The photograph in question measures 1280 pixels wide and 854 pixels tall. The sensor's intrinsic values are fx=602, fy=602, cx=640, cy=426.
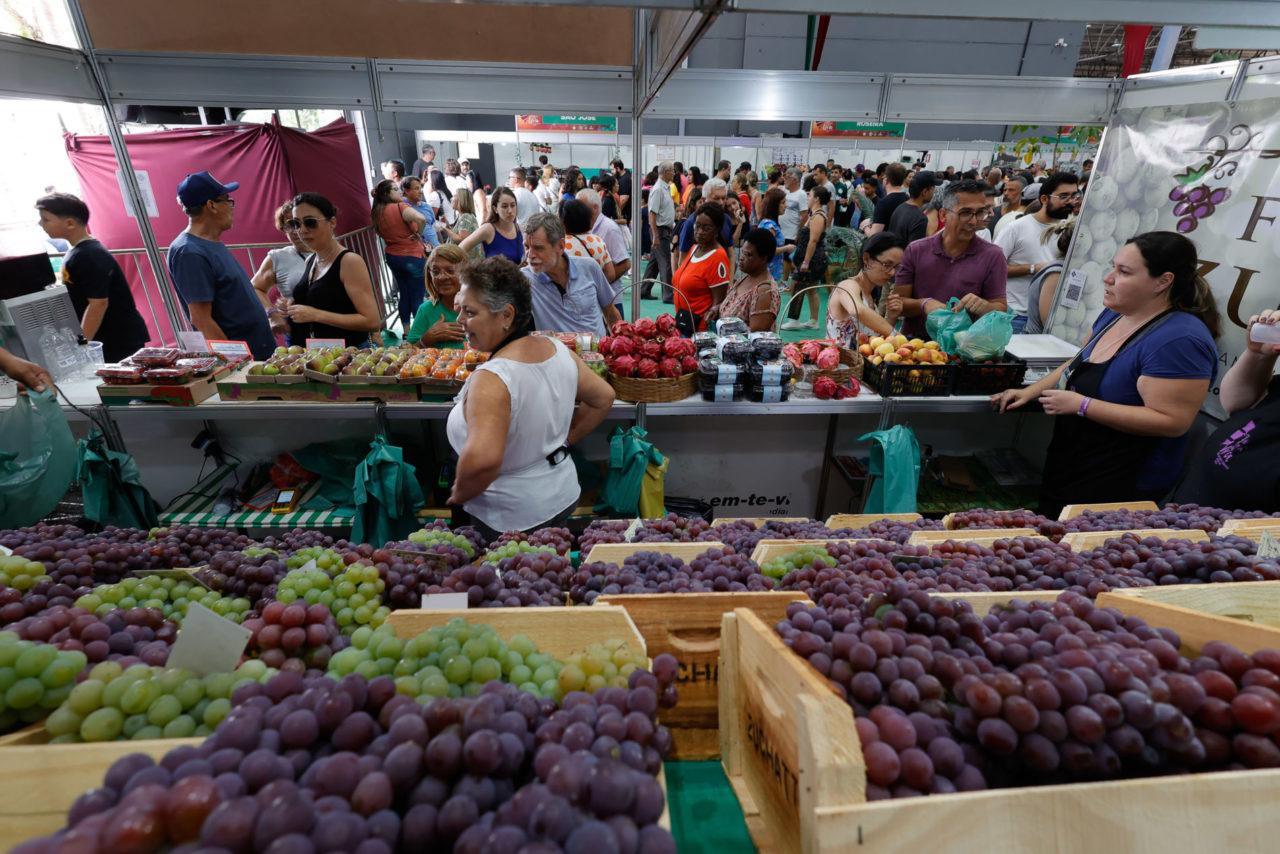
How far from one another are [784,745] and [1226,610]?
111cm

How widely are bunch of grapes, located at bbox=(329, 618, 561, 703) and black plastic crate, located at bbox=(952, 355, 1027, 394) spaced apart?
3.26 m

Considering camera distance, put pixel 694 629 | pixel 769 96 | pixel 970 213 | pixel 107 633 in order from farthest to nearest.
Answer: pixel 769 96, pixel 970 213, pixel 694 629, pixel 107 633

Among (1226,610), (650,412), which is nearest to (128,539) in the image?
(650,412)

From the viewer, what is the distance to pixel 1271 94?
324 centimetres

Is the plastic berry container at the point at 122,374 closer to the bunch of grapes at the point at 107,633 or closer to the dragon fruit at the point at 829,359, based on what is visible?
the bunch of grapes at the point at 107,633

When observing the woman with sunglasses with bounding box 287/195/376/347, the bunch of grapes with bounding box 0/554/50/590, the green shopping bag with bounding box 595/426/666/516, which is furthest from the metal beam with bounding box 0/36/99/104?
the green shopping bag with bounding box 595/426/666/516

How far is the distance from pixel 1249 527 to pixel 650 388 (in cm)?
243

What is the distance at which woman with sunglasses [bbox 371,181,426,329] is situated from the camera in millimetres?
6148

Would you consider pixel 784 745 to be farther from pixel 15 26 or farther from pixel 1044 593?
pixel 15 26

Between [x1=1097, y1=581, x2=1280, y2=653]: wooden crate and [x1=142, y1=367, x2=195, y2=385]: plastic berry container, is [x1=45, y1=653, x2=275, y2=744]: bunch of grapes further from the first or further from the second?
[x1=142, y1=367, x2=195, y2=385]: plastic berry container

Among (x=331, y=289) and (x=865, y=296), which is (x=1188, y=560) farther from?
(x=331, y=289)

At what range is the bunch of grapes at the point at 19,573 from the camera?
4.40ft

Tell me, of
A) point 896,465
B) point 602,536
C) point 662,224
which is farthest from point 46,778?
point 662,224

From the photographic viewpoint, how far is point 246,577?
4.75ft
